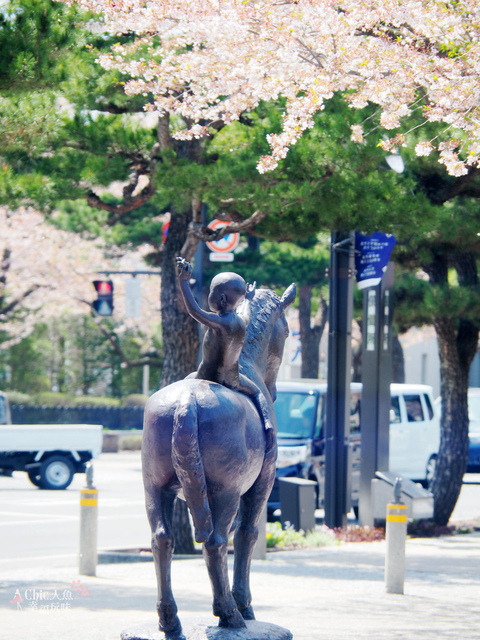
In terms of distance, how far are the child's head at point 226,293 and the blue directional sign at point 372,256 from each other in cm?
700

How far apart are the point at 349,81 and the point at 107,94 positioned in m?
3.55

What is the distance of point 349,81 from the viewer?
7.89 m

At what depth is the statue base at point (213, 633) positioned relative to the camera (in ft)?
15.2

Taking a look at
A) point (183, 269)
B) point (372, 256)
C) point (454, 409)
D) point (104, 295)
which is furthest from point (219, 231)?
point (104, 295)

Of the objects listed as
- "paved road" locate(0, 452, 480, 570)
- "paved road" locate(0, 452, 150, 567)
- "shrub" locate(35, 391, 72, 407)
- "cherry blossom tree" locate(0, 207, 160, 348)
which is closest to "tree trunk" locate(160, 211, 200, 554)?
"paved road" locate(0, 452, 480, 570)

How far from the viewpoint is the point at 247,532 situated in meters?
5.07

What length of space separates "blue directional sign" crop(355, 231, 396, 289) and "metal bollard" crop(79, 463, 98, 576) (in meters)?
4.84

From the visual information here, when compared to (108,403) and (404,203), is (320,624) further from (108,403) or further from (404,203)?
(108,403)

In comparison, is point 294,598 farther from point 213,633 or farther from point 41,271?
point 41,271

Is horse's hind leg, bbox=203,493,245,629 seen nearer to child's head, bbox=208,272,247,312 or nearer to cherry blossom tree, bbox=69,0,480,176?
child's head, bbox=208,272,247,312

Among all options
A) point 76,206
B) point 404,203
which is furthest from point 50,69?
point 76,206

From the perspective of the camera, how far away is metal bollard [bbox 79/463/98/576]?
354 inches

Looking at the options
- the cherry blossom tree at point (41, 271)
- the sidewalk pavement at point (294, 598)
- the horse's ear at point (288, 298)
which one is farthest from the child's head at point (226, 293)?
the cherry blossom tree at point (41, 271)

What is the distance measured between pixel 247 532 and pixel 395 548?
3938 mm
